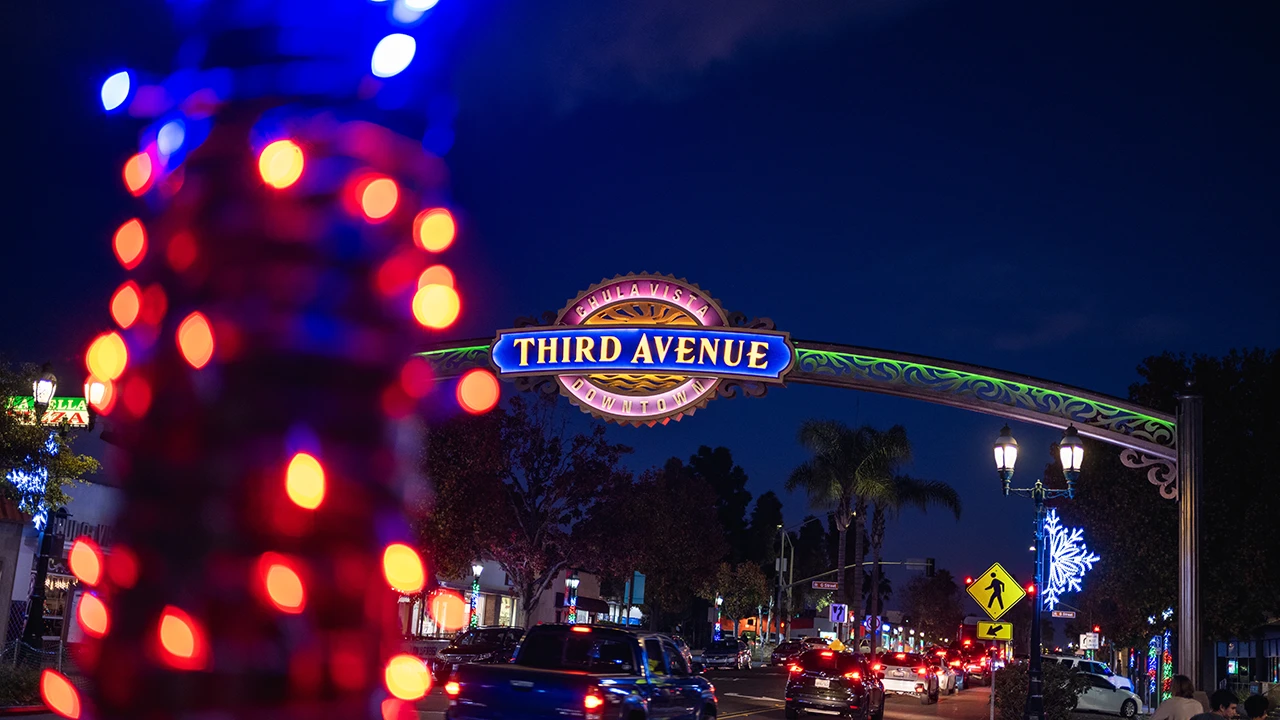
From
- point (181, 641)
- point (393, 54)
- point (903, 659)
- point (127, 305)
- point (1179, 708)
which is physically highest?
point (393, 54)

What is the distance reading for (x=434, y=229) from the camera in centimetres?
285

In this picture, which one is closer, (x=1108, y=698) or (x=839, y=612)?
(x=1108, y=698)

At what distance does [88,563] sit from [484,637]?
1150 inches

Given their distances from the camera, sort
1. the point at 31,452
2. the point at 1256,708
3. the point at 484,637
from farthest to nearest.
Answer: the point at 484,637 < the point at 31,452 < the point at 1256,708

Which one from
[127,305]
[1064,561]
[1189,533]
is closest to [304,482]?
[127,305]

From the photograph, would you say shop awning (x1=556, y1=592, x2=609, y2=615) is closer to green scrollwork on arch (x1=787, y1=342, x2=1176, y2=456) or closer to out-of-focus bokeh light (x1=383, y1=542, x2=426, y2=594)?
green scrollwork on arch (x1=787, y1=342, x2=1176, y2=456)

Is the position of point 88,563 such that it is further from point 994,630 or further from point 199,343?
point 994,630

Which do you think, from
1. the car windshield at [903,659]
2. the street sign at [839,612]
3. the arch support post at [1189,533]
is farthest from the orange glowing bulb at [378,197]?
the street sign at [839,612]

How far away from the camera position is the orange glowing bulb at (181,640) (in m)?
2.33

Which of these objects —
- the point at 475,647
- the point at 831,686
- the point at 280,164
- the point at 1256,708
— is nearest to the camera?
the point at 280,164

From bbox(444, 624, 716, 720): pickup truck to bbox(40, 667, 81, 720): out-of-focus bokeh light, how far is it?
958 cm

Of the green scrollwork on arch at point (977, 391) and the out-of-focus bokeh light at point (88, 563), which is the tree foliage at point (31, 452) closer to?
the green scrollwork on arch at point (977, 391)

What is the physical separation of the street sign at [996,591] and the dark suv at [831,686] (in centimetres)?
608

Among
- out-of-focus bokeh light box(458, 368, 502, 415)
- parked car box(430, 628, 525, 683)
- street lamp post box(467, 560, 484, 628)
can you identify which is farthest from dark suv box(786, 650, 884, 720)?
out-of-focus bokeh light box(458, 368, 502, 415)
